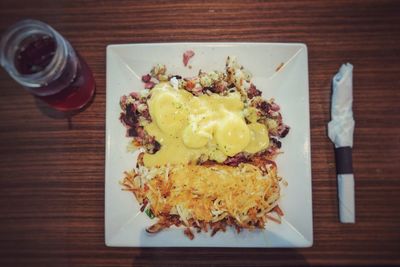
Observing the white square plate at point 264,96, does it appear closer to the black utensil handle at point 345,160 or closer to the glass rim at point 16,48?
the black utensil handle at point 345,160

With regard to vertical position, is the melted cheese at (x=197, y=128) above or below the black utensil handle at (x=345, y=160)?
above

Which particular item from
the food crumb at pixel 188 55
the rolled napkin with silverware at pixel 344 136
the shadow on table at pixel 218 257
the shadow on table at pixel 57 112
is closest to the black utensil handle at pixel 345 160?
the rolled napkin with silverware at pixel 344 136

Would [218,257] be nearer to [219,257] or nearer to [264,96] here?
[219,257]

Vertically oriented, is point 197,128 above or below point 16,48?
below

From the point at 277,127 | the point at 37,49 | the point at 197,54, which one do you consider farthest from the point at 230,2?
the point at 37,49

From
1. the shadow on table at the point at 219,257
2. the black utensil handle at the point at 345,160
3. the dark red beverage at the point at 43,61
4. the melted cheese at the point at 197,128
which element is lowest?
the shadow on table at the point at 219,257

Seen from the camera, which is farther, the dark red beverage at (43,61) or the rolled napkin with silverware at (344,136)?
the rolled napkin with silverware at (344,136)

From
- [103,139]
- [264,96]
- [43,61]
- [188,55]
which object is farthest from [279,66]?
[43,61]
